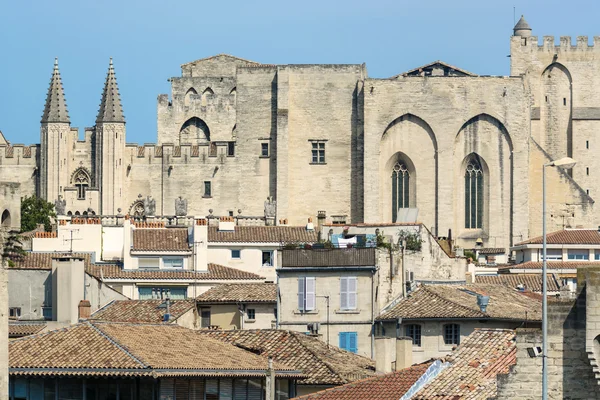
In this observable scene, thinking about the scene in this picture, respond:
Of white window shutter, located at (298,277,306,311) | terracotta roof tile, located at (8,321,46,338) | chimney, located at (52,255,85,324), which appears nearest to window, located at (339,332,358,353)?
white window shutter, located at (298,277,306,311)

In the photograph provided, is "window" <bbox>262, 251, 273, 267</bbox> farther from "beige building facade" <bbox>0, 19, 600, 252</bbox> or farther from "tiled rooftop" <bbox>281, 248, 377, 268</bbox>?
"beige building facade" <bbox>0, 19, 600, 252</bbox>

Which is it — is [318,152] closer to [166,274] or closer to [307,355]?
[166,274]

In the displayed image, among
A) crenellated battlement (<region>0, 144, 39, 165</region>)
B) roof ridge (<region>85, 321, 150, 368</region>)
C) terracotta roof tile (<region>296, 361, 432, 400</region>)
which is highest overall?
crenellated battlement (<region>0, 144, 39, 165</region>)

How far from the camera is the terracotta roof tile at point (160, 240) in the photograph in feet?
236

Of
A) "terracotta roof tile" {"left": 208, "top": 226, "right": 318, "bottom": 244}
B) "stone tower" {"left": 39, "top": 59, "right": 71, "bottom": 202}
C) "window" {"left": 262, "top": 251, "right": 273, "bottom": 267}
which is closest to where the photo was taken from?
"window" {"left": 262, "top": 251, "right": 273, "bottom": 267}

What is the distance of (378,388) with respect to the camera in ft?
125

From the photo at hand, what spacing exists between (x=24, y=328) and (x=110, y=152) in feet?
229

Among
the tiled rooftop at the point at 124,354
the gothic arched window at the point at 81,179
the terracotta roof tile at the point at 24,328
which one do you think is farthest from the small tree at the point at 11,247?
the gothic arched window at the point at 81,179

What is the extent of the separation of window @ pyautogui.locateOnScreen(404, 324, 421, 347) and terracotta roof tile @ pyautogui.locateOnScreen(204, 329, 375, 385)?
289cm

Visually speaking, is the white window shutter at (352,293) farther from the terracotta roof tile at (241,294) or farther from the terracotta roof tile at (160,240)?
the terracotta roof tile at (160,240)

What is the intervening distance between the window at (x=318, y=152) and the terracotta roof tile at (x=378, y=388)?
7795cm

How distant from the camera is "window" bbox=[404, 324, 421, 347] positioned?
51125 mm

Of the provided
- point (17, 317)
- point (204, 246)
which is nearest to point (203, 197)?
point (204, 246)

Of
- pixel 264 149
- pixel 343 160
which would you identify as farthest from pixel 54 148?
pixel 343 160
